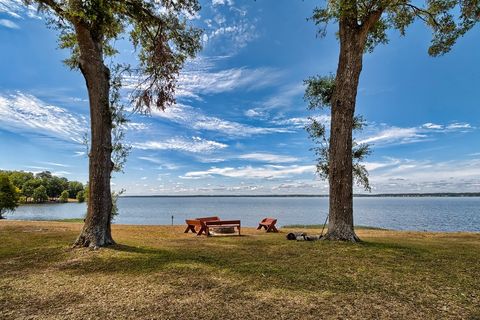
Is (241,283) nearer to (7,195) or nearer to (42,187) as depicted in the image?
(7,195)

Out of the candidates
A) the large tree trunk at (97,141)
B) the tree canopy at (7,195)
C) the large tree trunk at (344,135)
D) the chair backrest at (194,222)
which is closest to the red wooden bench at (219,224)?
the chair backrest at (194,222)

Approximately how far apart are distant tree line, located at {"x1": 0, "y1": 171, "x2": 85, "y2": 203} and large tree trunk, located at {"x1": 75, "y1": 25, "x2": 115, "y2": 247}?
92.3m

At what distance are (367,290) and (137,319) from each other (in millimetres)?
4260

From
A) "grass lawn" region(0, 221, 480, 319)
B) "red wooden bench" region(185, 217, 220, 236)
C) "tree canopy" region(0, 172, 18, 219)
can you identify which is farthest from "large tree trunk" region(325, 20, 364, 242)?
"tree canopy" region(0, 172, 18, 219)

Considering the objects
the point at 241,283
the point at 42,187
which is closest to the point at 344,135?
the point at 241,283

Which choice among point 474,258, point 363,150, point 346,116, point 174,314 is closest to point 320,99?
point 363,150

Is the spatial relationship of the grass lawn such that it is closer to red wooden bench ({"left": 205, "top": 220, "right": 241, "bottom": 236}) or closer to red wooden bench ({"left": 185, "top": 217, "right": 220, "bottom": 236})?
red wooden bench ({"left": 205, "top": 220, "right": 241, "bottom": 236})

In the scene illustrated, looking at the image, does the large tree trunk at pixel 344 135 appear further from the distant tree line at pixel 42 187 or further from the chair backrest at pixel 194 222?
the distant tree line at pixel 42 187

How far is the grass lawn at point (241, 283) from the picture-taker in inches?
198

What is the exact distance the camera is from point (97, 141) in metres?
11.0

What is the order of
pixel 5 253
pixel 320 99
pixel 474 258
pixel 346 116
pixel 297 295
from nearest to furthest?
pixel 297 295 → pixel 474 258 → pixel 5 253 → pixel 346 116 → pixel 320 99

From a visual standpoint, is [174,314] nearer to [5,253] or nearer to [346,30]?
[5,253]

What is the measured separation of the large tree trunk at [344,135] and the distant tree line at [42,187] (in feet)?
313

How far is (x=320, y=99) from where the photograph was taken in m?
17.4
